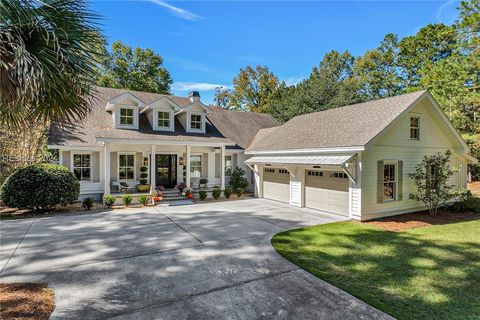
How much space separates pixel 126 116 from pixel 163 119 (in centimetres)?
235

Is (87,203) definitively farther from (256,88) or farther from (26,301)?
(256,88)

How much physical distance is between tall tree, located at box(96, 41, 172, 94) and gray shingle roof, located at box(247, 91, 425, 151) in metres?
21.3

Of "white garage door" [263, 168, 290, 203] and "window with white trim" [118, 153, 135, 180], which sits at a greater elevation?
"window with white trim" [118, 153, 135, 180]

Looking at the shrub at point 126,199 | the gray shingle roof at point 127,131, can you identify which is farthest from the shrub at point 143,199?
the gray shingle roof at point 127,131

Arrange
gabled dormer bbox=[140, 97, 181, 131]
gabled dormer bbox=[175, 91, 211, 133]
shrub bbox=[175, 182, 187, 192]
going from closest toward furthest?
1. shrub bbox=[175, 182, 187, 192]
2. gabled dormer bbox=[140, 97, 181, 131]
3. gabled dormer bbox=[175, 91, 211, 133]

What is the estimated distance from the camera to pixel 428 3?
42.0ft

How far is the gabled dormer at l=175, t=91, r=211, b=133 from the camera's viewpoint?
1923cm

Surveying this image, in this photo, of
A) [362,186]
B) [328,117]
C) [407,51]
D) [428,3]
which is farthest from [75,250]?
[407,51]

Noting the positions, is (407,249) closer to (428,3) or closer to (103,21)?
(103,21)

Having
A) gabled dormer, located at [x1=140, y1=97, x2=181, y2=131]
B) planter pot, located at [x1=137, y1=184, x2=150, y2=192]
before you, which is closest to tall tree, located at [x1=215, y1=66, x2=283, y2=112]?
gabled dormer, located at [x1=140, y1=97, x2=181, y2=131]

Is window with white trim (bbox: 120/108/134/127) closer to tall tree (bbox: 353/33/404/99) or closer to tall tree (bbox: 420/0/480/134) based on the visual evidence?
tall tree (bbox: 420/0/480/134)

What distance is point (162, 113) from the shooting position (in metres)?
18.5

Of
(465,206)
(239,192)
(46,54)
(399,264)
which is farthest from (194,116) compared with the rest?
(465,206)

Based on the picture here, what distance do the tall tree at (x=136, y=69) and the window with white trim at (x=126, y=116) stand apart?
16.6 metres
